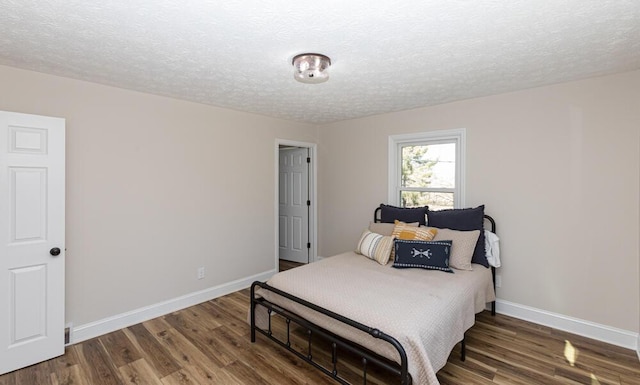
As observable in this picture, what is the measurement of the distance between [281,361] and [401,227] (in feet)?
6.02

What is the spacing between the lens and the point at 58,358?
2531 mm

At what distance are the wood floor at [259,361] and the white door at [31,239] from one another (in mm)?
229

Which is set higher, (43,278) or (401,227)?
(401,227)

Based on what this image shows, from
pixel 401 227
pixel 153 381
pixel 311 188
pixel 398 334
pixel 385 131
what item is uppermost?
pixel 385 131

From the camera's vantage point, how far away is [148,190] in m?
3.22

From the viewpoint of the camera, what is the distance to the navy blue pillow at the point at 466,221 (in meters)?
3.13

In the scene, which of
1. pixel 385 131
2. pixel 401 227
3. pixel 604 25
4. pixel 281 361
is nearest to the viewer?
pixel 604 25

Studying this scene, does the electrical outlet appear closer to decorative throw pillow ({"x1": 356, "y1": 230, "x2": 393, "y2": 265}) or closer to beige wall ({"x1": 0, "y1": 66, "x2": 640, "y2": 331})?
beige wall ({"x1": 0, "y1": 66, "x2": 640, "y2": 331})

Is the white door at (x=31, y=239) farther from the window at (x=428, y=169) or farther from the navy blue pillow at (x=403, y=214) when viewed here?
the window at (x=428, y=169)

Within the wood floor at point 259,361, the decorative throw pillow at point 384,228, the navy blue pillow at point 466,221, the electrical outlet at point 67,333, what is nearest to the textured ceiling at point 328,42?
the navy blue pillow at point 466,221

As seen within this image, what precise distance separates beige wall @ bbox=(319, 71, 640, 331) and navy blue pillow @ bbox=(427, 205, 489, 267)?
0.26m

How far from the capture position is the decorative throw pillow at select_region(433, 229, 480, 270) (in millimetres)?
2977

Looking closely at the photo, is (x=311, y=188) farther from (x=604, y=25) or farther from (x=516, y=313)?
(x=604, y=25)

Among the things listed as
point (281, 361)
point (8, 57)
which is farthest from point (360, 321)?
point (8, 57)
